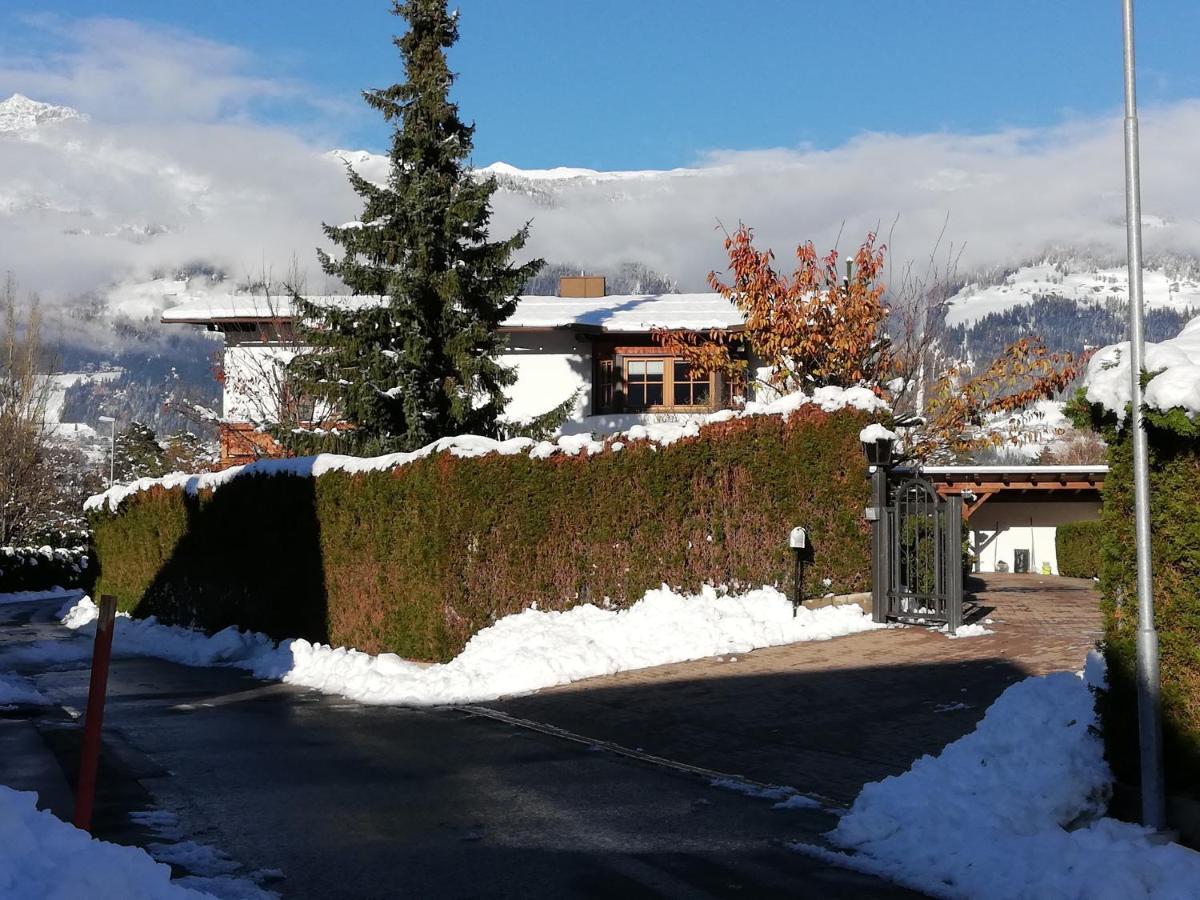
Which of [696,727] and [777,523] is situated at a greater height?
[777,523]

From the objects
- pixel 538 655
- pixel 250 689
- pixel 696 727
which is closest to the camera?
pixel 696 727

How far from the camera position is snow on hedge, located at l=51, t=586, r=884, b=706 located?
52.5 feet

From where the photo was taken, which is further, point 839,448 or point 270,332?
point 270,332

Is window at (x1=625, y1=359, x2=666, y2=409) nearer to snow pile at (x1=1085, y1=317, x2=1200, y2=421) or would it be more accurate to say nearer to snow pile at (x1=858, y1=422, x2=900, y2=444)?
snow pile at (x1=858, y1=422, x2=900, y2=444)

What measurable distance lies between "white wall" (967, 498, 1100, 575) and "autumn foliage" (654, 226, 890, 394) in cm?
1793

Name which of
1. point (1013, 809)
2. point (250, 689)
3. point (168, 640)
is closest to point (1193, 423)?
point (1013, 809)

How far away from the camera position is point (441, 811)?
9.09 metres

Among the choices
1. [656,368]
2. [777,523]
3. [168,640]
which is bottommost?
[168,640]

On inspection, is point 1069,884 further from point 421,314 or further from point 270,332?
point 270,332

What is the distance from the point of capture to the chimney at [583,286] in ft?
150

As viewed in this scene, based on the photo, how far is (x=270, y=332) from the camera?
37.4m

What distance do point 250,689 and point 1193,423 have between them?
1347 cm

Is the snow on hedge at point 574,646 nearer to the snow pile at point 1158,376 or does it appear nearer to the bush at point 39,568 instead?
the snow pile at point 1158,376

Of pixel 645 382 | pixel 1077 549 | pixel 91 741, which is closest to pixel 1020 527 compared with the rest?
pixel 1077 549
